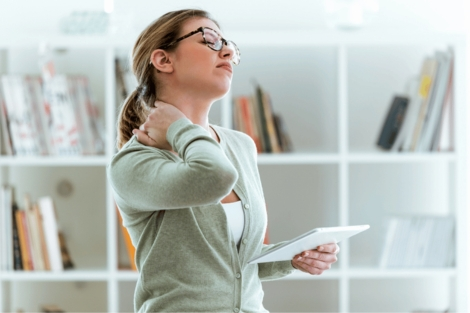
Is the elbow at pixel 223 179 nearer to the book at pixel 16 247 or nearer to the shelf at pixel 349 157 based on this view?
the shelf at pixel 349 157

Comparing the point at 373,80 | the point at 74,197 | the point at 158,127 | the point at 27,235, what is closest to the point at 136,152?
the point at 158,127

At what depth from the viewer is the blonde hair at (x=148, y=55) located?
1.31m

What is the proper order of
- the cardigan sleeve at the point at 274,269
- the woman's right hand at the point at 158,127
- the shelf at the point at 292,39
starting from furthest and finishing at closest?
the shelf at the point at 292,39 → the cardigan sleeve at the point at 274,269 → the woman's right hand at the point at 158,127

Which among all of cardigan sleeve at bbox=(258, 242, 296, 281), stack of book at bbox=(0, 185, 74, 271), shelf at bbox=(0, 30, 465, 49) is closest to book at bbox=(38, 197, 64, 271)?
stack of book at bbox=(0, 185, 74, 271)

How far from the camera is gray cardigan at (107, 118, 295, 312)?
112 cm

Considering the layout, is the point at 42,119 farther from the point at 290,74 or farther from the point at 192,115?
the point at 192,115

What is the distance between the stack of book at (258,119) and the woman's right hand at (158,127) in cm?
132

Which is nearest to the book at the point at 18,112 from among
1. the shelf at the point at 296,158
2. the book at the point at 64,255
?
the book at the point at 64,255

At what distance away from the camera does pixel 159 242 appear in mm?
1198

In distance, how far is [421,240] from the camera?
2.59 metres

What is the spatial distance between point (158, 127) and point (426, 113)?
62.3 inches

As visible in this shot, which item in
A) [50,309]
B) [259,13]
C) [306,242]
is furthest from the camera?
[259,13]

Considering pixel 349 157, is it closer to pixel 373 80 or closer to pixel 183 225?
pixel 373 80

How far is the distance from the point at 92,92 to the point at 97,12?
12.6 inches
